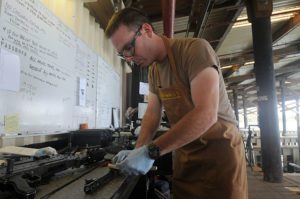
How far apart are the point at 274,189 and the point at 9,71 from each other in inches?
129

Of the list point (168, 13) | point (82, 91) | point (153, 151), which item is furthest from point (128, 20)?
point (168, 13)

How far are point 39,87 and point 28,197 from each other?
1056 millimetres

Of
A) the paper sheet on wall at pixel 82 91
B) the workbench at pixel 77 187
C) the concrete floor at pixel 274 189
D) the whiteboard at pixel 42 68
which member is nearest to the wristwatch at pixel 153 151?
the workbench at pixel 77 187

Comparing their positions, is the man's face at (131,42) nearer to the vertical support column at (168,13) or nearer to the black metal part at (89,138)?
the black metal part at (89,138)

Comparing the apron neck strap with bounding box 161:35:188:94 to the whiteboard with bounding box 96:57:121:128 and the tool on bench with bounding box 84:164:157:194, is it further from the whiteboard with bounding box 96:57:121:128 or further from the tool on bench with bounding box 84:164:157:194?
the whiteboard with bounding box 96:57:121:128

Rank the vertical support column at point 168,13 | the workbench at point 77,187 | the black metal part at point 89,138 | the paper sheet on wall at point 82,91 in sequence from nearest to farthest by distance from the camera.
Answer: the workbench at point 77,187 < the black metal part at point 89,138 < the paper sheet on wall at point 82,91 < the vertical support column at point 168,13

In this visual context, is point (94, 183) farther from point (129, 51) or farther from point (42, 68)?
point (42, 68)

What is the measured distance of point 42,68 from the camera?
1.56 meters

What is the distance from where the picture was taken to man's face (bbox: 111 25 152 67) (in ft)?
3.58

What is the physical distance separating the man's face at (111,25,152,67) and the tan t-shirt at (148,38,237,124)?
0.12 meters

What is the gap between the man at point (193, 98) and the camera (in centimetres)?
96

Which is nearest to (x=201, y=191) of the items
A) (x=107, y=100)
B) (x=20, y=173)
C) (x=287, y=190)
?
(x=20, y=173)

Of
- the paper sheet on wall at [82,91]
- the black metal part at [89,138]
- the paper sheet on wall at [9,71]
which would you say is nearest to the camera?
the paper sheet on wall at [9,71]

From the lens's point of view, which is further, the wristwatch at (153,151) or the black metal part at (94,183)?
the wristwatch at (153,151)
